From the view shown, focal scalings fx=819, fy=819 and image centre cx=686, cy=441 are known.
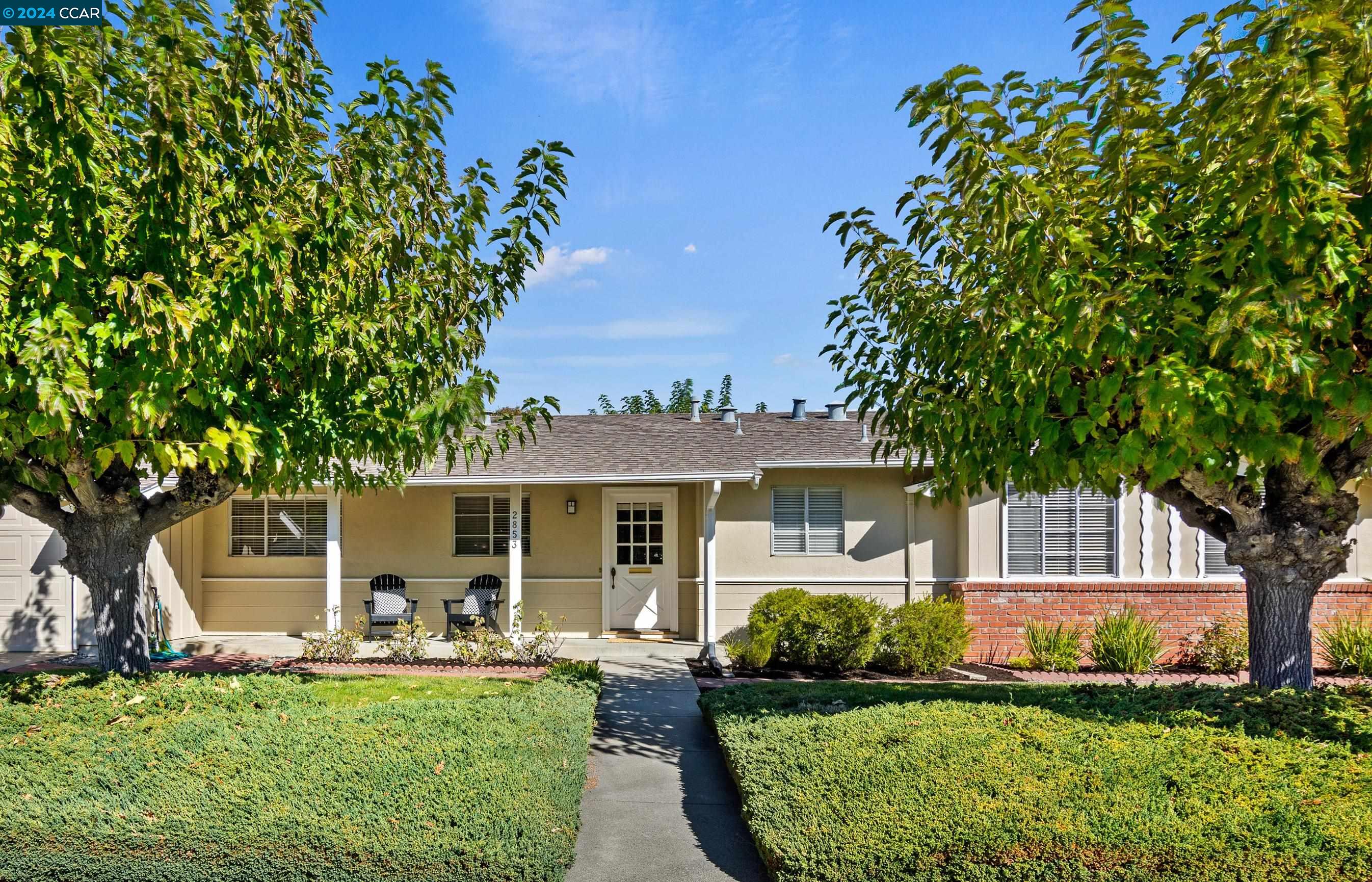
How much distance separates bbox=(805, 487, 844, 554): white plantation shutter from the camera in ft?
41.5

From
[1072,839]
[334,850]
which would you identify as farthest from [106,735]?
[1072,839]

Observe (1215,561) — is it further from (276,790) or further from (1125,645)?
(276,790)

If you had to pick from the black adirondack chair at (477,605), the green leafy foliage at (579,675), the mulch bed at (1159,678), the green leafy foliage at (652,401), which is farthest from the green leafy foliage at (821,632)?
the green leafy foliage at (652,401)

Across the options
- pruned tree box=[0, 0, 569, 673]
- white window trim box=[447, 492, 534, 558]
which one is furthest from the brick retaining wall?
pruned tree box=[0, 0, 569, 673]

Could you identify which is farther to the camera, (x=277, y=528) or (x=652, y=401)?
(x=652, y=401)

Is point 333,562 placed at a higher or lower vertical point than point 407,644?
higher

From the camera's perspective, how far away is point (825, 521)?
1270cm

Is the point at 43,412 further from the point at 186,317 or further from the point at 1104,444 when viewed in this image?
the point at 1104,444

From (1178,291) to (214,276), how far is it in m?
5.72

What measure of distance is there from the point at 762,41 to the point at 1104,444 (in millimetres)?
4807

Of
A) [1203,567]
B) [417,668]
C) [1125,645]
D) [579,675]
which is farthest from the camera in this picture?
[1203,567]

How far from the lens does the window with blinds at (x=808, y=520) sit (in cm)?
1266

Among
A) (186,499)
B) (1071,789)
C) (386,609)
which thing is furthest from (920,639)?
(186,499)

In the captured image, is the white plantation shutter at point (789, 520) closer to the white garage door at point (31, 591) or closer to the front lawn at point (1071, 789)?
the front lawn at point (1071, 789)
